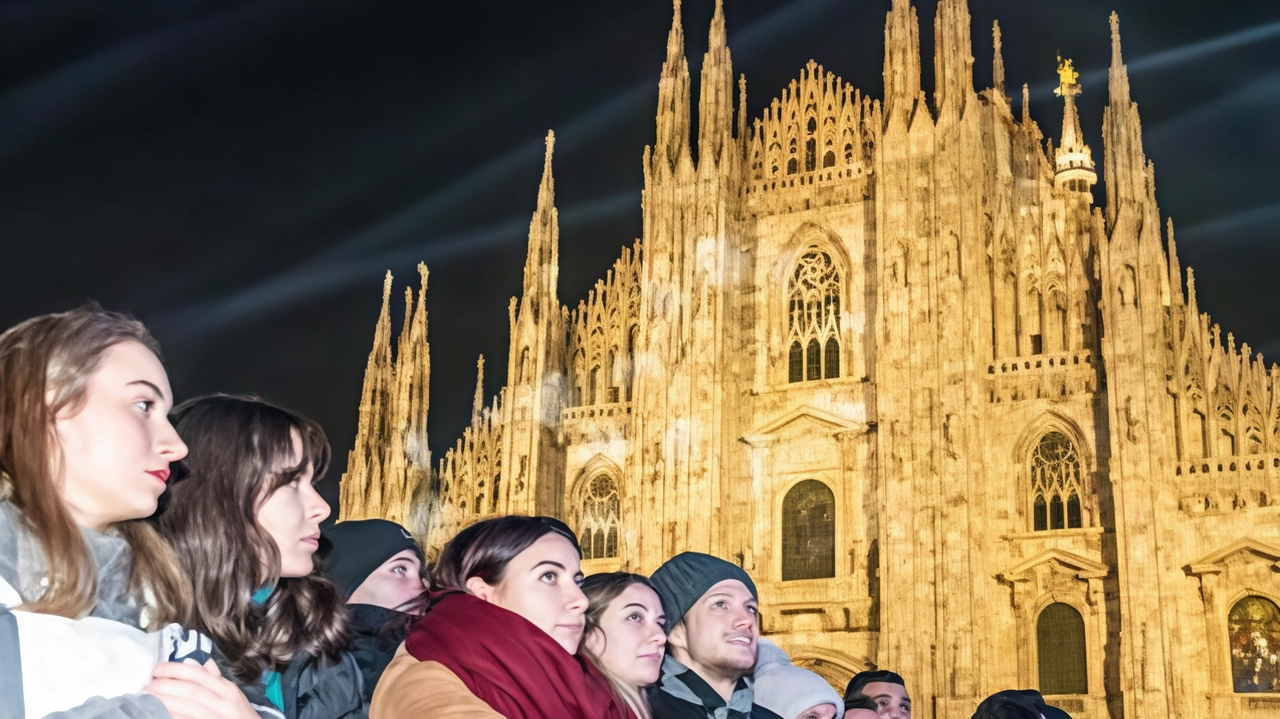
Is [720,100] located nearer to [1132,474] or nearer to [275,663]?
[1132,474]

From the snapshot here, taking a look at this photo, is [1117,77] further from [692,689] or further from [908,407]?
[692,689]

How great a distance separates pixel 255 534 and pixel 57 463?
2.26 feet

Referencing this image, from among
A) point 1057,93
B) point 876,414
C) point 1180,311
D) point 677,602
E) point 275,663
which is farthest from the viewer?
point 1057,93

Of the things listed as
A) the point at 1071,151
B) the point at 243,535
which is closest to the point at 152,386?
the point at 243,535

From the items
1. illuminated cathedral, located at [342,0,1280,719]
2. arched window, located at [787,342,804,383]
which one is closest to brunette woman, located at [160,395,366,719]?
illuminated cathedral, located at [342,0,1280,719]

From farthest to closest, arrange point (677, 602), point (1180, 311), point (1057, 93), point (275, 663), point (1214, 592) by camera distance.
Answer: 1. point (1057, 93)
2. point (1180, 311)
3. point (1214, 592)
4. point (677, 602)
5. point (275, 663)

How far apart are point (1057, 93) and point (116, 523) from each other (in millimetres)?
32392

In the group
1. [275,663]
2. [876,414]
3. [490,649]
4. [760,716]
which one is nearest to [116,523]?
[275,663]

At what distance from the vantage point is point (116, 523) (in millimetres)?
2611

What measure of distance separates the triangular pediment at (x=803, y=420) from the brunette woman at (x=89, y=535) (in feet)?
80.3

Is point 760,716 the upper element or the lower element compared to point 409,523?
lower

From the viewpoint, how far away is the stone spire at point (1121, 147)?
24688 millimetres

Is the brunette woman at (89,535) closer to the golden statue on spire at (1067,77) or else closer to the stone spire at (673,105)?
the stone spire at (673,105)

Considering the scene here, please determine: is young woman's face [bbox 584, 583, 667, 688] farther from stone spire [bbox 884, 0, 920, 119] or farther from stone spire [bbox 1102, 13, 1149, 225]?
stone spire [bbox 884, 0, 920, 119]
